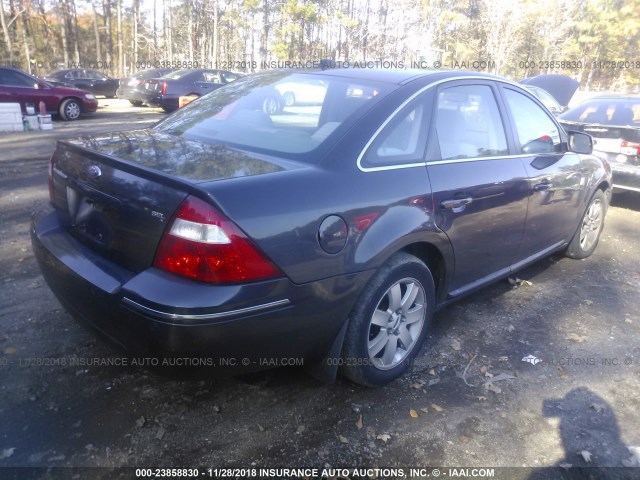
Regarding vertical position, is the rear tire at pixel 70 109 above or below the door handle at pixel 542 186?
below

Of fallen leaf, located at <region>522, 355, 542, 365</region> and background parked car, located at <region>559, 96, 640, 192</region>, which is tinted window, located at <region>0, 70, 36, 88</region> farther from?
fallen leaf, located at <region>522, 355, 542, 365</region>

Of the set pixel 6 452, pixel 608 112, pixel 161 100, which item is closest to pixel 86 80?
pixel 161 100

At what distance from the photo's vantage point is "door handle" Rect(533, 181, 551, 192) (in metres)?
3.59

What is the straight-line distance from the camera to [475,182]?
3027 millimetres

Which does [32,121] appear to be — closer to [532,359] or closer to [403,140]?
[403,140]

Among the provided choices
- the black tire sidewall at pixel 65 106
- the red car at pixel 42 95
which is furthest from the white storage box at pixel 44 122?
the black tire sidewall at pixel 65 106

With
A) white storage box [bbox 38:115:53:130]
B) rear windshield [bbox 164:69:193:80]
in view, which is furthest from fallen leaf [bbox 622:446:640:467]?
rear windshield [bbox 164:69:193:80]

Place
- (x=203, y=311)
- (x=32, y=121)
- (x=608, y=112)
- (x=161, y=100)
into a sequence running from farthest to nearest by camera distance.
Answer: (x=161, y=100) → (x=32, y=121) → (x=608, y=112) → (x=203, y=311)

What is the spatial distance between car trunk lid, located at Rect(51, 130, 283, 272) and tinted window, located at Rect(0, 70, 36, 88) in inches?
457

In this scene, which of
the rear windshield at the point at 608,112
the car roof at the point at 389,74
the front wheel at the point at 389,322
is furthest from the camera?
the rear windshield at the point at 608,112

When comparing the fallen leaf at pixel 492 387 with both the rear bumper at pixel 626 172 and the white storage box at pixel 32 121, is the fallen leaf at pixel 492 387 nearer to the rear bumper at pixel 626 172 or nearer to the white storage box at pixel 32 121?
the rear bumper at pixel 626 172

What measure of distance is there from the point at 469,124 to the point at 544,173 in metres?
0.87

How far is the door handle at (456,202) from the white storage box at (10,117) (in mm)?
11746

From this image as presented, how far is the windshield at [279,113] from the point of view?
2.66m
